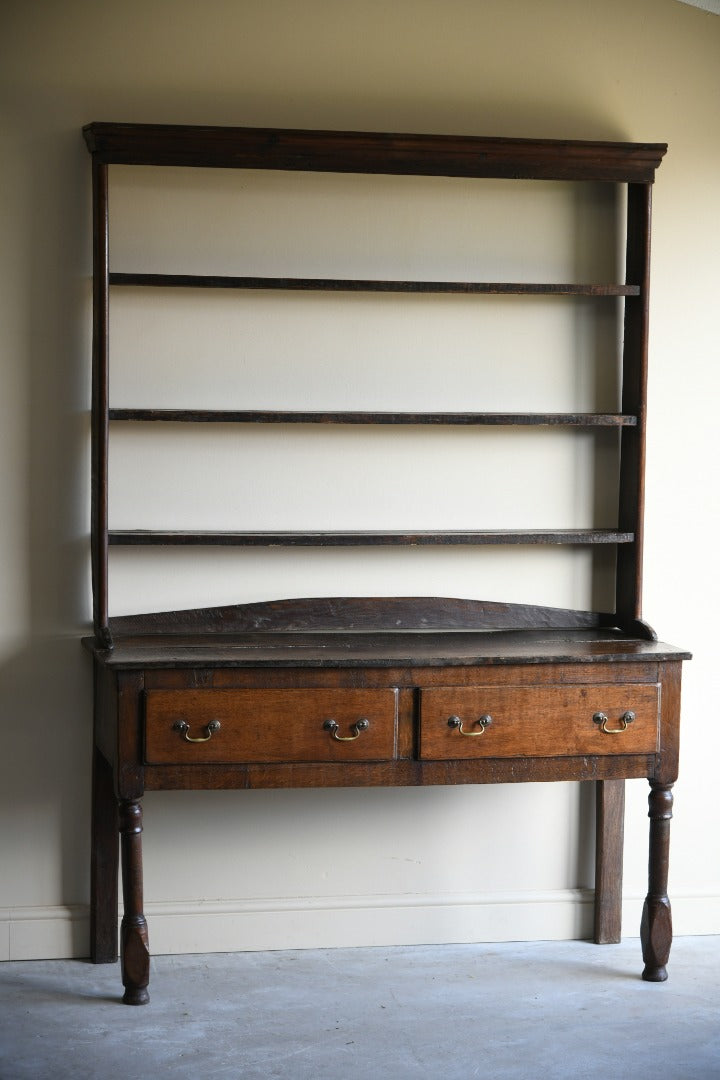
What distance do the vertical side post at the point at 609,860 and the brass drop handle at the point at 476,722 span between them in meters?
0.67

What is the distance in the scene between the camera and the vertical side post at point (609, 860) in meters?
3.74

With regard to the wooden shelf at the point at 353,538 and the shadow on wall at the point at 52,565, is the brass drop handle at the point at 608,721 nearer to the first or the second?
the wooden shelf at the point at 353,538

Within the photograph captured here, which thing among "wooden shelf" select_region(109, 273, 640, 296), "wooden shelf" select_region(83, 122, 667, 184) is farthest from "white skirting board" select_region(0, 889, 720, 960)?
"wooden shelf" select_region(83, 122, 667, 184)

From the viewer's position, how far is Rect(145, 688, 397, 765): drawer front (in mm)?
3160

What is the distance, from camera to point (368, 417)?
11.5 feet

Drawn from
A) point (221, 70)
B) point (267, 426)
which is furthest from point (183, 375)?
point (221, 70)

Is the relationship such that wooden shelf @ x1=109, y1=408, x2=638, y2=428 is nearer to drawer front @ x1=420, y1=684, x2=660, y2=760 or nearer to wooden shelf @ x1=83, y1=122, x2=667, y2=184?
wooden shelf @ x1=83, y1=122, x2=667, y2=184

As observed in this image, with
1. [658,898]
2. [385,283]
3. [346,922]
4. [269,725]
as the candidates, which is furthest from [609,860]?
[385,283]

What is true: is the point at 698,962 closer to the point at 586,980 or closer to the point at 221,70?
the point at 586,980

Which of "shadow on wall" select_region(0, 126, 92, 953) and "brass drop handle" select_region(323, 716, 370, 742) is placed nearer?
"brass drop handle" select_region(323, 716, 370, 742)

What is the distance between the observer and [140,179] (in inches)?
140

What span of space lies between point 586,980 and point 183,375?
2061mm

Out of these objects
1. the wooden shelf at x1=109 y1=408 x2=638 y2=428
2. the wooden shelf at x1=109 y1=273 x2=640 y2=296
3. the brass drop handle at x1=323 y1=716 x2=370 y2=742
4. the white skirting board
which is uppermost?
the wooden shelf at x1=109 y1=273 x2=640 y2=296

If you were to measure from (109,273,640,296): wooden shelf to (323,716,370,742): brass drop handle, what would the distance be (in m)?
1.21
